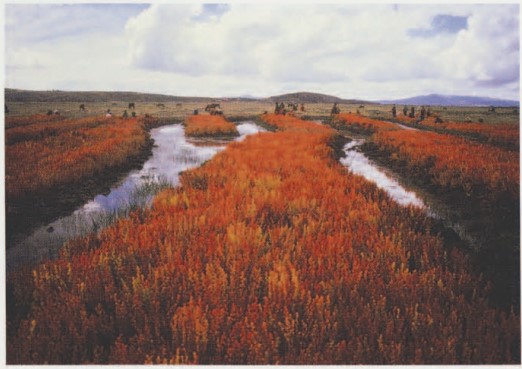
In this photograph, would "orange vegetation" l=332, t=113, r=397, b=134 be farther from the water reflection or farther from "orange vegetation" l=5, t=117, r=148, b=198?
"orange vegetation" l=5, t=117, r=148, b=198

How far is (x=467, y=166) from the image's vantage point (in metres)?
7.96

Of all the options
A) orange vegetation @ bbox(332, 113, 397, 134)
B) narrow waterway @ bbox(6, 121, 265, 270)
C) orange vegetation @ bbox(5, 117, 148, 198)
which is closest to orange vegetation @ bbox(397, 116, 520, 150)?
orange vegetation @ bbox(332, 113, 397, 134)

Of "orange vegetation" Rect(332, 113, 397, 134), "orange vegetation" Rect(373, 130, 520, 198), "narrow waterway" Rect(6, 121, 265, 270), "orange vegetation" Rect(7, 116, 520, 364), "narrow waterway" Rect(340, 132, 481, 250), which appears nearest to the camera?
"orange vegetation" Rect(7, 116, 520, 364)

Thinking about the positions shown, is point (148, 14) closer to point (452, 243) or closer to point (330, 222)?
point (330, 222)

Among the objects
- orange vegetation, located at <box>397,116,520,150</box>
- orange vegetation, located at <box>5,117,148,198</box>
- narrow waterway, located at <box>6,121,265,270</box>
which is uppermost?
orange vegetation, located at <box>397,116,520,150</box>

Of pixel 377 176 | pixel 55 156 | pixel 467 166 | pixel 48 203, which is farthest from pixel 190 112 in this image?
pixel 467 166

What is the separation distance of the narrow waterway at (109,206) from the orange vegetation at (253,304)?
1.41m

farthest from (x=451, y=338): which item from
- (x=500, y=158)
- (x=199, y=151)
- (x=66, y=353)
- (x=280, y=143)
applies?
(x=199, y=151)

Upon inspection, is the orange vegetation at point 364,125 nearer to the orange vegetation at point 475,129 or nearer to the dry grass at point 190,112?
the orange vegetation at point 475,129

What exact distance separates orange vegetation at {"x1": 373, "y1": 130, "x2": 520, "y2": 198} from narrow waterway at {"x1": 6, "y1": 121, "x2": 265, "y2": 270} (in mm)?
6244

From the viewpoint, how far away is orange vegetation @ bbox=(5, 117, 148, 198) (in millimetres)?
6719

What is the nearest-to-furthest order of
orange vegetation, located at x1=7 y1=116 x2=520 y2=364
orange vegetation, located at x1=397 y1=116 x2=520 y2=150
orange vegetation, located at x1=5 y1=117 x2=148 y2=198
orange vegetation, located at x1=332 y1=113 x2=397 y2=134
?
orange vegetation, located at x1=7 y1=116 x2=520 y2=364 < orange vegetation, located at x1=5 y1=117 x2=148 y2=198 < orange vegetation, located at x1=397 y1=116 x2=520 y2=150 < orange vegetation, located at x1=332 y1=113 x2=397 y2=134

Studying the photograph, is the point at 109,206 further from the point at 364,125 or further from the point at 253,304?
the point at 364,125

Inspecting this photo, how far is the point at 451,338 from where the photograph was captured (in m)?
2.39
